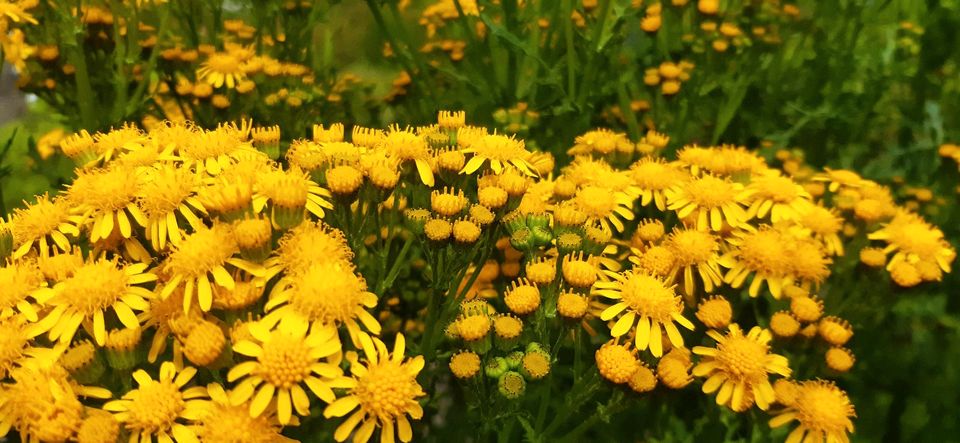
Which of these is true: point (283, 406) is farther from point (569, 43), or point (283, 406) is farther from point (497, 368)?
point (569, 43)

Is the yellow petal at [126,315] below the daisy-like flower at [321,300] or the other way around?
below

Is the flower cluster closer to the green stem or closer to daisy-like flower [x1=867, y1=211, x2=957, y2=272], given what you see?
daisy-like flower [x1=867, y1=211, x2=957, y2=272]

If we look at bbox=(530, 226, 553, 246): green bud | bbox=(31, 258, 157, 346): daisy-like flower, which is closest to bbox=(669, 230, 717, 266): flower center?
bbox=(530, 226, 553, 246): green bud

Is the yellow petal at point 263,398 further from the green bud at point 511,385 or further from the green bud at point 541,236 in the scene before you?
the green bud at point 541,236

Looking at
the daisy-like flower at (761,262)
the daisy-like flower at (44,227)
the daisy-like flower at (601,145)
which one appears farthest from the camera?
the daisy-like flower at (601,145)

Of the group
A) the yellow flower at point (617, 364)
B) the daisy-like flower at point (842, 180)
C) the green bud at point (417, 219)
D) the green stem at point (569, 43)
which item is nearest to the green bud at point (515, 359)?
the yellow flower at point (617, 364)
